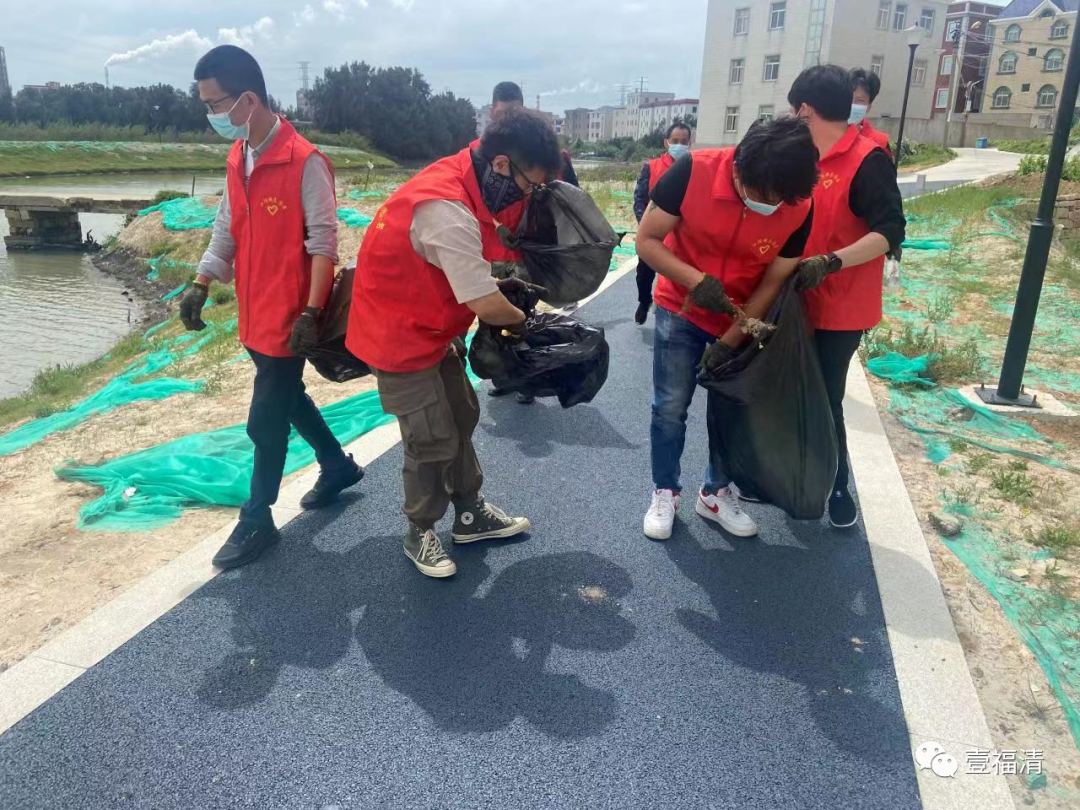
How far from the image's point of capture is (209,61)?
2.78 meters

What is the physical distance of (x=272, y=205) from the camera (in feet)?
9.30

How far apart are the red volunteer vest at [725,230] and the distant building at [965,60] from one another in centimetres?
6780

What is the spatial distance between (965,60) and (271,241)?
72.8m

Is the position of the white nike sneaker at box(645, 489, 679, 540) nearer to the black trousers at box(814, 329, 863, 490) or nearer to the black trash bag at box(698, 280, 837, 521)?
the black trash bag at box(698, 280, 837, 521)

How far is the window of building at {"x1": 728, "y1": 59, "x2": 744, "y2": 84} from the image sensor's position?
46688 millimetres

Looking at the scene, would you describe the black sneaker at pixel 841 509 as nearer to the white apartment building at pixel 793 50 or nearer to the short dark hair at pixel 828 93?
the short dark hair at pixel 828 93

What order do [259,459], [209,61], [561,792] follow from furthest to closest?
[259,459]
[209,61]
[561,792]

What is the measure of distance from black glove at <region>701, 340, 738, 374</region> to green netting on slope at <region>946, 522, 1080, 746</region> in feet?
4.51

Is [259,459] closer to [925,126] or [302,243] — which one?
[302,243]

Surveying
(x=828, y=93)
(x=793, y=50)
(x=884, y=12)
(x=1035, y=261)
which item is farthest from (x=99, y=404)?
(x=884, y=12)

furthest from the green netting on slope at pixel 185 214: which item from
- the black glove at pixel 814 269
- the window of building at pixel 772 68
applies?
the window of building at pixel 772 68

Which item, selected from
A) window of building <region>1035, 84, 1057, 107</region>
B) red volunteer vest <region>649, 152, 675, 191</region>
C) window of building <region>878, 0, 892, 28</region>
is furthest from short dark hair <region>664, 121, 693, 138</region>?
window of building <region>1035, 84, 1057, 107</region>

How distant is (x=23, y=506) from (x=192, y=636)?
1.88 meters

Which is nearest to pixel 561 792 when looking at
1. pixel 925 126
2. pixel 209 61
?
pixel 209 61
